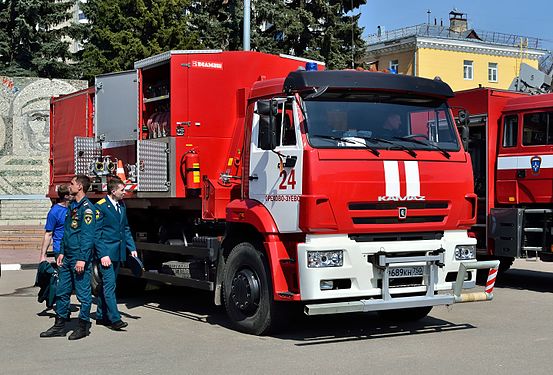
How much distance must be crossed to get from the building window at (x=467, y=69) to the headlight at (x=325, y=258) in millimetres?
51329

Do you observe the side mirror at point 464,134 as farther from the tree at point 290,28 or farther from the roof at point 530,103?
the tree at point 290,28

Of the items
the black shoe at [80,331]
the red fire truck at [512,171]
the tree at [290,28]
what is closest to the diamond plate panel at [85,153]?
the black shoe at [80,331]

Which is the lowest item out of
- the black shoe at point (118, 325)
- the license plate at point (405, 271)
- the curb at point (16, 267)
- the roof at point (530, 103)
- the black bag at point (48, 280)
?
the curb at point (16, 267)

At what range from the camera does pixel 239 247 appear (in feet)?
30.3

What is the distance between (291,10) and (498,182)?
19.5m

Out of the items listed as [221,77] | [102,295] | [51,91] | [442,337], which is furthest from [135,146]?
[51,91]

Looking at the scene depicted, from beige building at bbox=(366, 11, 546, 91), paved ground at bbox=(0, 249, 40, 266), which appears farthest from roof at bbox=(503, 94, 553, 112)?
beige building at bbox=(366, 11, 546, 91)

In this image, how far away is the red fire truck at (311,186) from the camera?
8266 mm

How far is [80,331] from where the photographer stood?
8992 millimetres

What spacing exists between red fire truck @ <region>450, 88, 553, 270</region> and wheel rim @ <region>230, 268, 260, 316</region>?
5519 millimetres

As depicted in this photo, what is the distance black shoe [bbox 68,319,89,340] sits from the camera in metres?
8.95

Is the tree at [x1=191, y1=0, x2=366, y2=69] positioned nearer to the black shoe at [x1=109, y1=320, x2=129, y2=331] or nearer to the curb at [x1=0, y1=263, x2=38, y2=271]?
the curb at [x1=0, y1=263, x2=38, y2=271]

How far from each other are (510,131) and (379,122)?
18.5 ft

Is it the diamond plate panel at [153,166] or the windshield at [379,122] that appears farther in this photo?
the diamond plate panel at [153,166]
